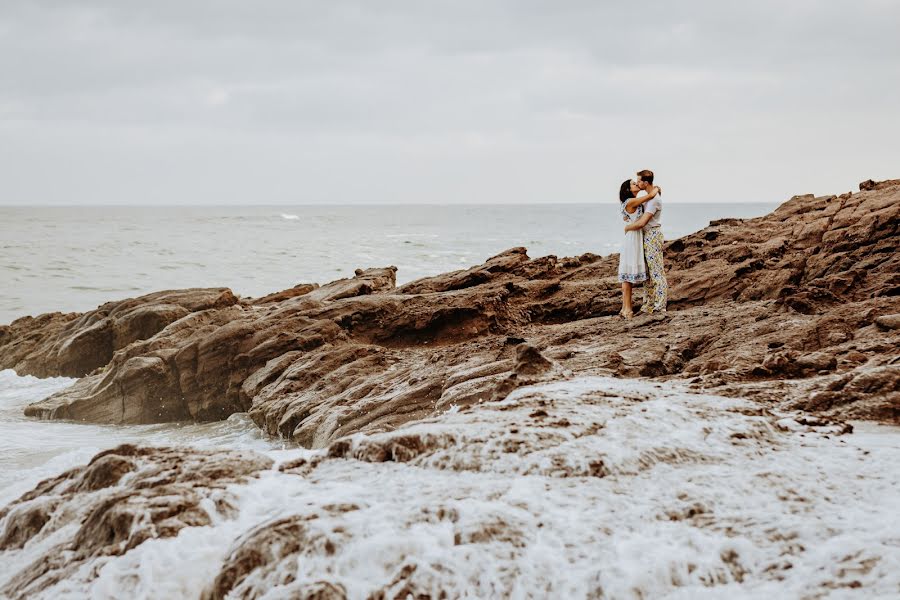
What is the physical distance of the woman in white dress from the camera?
12.3 meters

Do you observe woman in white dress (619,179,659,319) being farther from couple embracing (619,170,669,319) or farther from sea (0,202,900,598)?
sea (0,202,900,598)

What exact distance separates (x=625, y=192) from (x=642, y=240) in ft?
2.90

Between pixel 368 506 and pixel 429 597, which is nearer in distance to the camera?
pixel 429 597

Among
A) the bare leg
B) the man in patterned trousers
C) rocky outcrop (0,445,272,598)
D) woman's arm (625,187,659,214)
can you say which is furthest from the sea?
woman's arm (625,187,659,214)

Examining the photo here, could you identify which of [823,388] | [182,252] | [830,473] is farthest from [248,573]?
[182,252]

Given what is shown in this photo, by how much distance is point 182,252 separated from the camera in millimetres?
58281

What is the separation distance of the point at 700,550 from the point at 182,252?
Result: 59.0 m

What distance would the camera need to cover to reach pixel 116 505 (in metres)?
5.23

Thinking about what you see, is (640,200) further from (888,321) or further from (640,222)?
(888,321)

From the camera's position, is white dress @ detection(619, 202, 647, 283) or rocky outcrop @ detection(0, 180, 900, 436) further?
white dress @ detection(619, 202, 647, 283)

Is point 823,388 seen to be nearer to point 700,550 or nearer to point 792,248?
point 700,550

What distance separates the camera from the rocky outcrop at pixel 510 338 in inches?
348

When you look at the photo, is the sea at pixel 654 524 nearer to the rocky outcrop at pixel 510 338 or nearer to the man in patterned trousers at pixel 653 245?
the rocky outcrop at pixel 510 338

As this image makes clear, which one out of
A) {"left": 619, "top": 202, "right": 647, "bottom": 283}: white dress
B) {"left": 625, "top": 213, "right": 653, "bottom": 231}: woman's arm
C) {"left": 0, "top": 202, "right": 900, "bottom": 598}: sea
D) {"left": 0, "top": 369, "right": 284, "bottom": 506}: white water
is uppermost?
{"left": 625, "top": 213, "right": 653, "bottom": 231}: woman's arm
